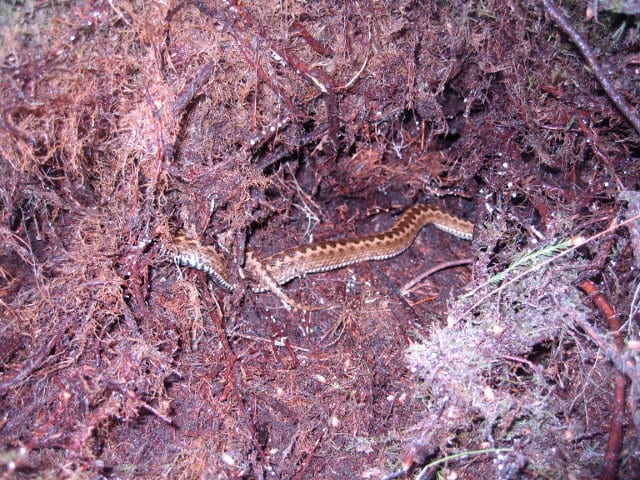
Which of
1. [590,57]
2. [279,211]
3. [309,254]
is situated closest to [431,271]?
[309,254]

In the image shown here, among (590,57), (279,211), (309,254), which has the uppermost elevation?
(590,57)

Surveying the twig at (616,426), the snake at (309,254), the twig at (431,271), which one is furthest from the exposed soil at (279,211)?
the twig at (431,271)

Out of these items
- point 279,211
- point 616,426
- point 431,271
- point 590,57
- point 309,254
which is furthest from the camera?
point 431,271

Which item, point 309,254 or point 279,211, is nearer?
point 279,211

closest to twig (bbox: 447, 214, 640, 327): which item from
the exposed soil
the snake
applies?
the exposed soil

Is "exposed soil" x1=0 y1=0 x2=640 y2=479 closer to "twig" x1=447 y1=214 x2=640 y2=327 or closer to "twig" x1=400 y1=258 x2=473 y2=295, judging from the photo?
"twig" x1=447 y1=214 x2=640 y2=327

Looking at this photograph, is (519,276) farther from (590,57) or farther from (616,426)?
(590,57)
